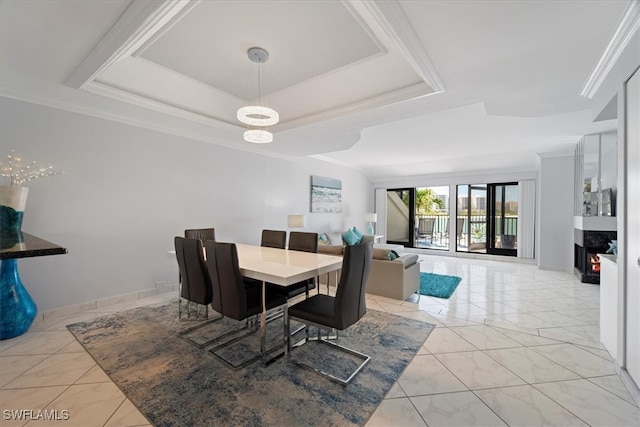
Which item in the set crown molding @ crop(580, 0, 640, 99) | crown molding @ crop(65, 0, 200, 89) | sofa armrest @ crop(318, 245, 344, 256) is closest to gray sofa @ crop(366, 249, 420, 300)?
sofa armrest @ crop(318, 245, 344, 256)

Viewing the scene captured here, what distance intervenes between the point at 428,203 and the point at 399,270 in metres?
5.58

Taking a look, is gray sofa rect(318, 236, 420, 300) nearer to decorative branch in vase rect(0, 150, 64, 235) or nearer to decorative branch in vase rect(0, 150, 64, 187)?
decorative branch in vase rect(0, 150, 64, 235)

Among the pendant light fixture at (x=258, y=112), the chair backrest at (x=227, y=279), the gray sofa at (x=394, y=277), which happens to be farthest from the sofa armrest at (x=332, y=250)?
the chair backrest at (x=227, y=279)

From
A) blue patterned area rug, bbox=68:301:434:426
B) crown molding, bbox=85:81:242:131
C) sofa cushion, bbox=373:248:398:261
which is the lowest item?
blue patterned area rug, bbox=68:301:434:426

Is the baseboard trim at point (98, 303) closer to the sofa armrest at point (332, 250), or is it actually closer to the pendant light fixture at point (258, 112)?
the sofa armrest at point (332, 250)

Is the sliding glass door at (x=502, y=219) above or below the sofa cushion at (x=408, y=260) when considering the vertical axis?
above

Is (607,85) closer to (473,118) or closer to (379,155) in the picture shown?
(473,118)

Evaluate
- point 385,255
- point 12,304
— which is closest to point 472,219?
point 385,255

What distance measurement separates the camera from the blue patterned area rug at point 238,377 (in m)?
1.60

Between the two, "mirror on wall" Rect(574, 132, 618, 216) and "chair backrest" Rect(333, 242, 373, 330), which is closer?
"chair backrest" Rect(333, 242, 373, 330)

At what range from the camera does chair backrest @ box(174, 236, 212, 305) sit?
2.33m

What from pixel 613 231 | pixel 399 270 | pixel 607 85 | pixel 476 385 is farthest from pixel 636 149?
pixel 613 231

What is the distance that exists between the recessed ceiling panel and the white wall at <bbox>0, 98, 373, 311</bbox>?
4.49 ft

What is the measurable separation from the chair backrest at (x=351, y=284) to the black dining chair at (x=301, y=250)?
90cm
